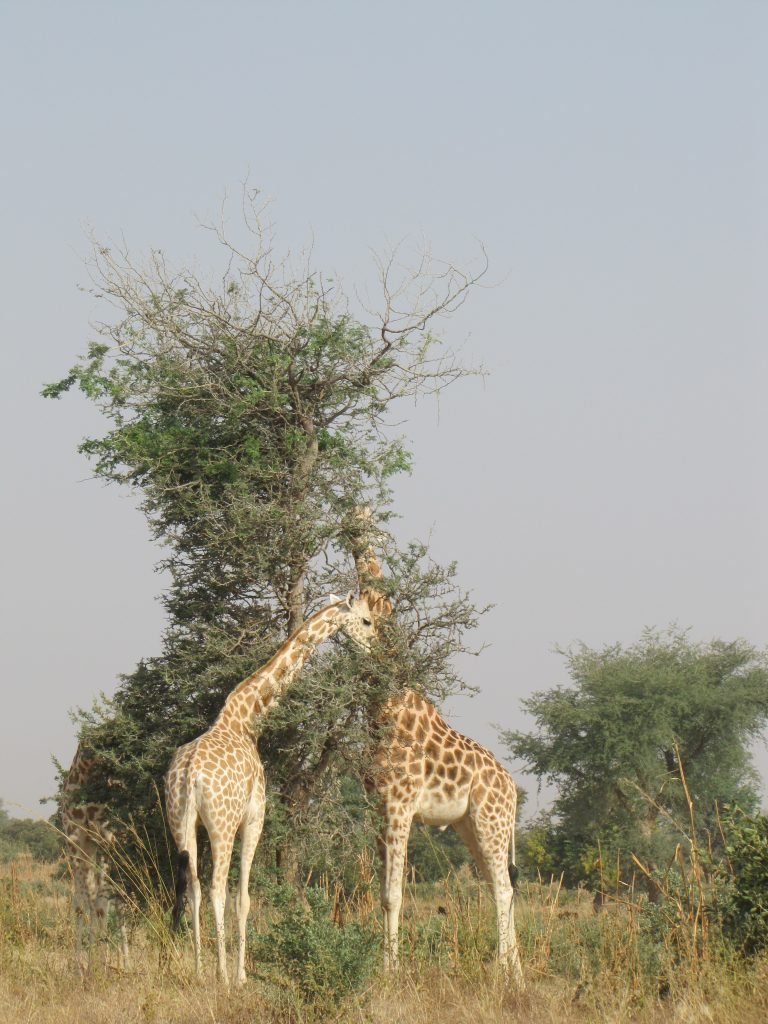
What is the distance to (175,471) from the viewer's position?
14.7m

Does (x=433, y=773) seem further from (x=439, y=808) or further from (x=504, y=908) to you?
(x=504, y=908)

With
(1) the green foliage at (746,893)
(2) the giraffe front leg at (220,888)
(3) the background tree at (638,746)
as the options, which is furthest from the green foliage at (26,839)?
(1) the green foliage at (746,893)

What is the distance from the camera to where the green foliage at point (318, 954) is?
9.14 metres

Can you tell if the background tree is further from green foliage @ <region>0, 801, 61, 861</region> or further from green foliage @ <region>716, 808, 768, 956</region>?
green foliage @ <region>716, 808, 768, 956</region>

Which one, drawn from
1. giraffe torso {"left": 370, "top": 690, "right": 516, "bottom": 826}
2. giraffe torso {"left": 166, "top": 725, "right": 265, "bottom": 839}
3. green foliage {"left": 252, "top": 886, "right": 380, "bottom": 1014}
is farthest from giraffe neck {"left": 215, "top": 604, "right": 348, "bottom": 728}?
green foliage {"left": 252, "top": 886, "right": 380, "bottom": 1014}

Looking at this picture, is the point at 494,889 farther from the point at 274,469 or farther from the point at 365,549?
the point at 274,469

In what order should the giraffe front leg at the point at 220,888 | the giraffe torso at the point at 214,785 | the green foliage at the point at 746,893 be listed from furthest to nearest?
the giraffe torso at the point at 214,785 < the giraffe front leg at the point at 220,888 < the green foliage at the point at 746,893

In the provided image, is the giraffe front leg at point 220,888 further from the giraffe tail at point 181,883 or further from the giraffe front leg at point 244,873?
the giraffe tail at point 181,883

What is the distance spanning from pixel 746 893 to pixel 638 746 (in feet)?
64.2

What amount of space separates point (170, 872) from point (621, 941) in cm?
503

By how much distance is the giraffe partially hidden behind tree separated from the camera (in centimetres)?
1309

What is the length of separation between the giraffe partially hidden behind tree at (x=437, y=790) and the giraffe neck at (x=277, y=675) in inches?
30.6

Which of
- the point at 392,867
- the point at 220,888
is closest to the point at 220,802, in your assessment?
the point at 220,888

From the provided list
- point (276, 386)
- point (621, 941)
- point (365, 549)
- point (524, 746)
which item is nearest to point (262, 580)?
point (365, 549)
